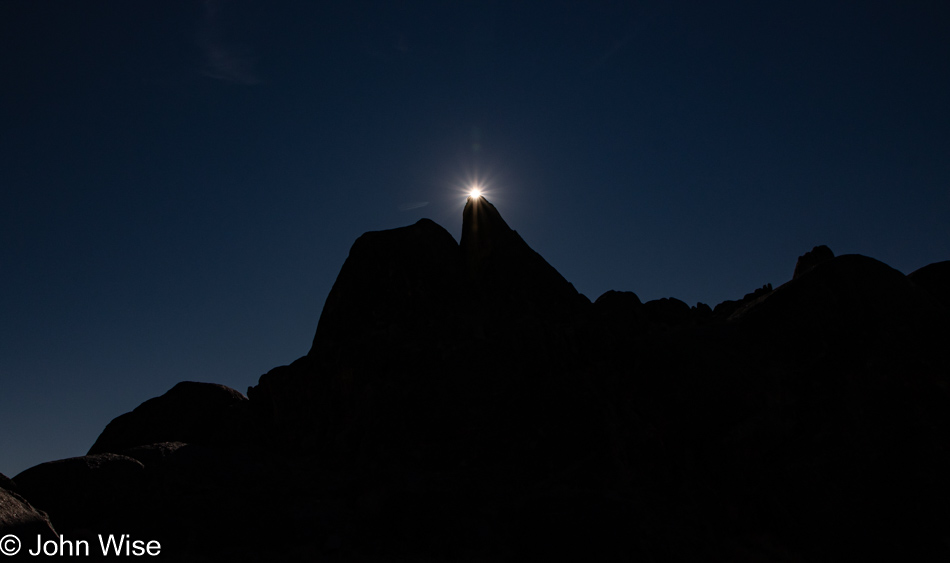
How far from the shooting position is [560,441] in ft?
83.1

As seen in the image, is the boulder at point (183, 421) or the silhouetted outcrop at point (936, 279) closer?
the silhouetted outcrop at point (936, 279)

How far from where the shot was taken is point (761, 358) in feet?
85.7

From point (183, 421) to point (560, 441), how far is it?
26050 mm

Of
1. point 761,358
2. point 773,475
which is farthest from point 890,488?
point 761,358

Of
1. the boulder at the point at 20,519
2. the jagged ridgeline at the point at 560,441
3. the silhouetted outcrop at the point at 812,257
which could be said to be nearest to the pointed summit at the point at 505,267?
the jagged ridgeline at the point at 560,441

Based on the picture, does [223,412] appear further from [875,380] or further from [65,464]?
[875,380]

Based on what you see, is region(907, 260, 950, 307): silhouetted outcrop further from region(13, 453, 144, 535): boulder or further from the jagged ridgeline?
region(13, 453, 144, 535): boulder

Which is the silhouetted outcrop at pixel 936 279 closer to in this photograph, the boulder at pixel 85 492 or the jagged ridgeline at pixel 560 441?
the jagged ridgeline at pixel 560 441

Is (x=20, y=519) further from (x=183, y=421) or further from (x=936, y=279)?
(x=936, y=279)

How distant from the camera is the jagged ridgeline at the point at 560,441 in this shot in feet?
62.1

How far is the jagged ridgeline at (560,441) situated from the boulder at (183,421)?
6.1 inches

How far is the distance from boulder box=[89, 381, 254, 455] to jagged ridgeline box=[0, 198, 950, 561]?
0.15 m

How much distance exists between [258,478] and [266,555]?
6.18m

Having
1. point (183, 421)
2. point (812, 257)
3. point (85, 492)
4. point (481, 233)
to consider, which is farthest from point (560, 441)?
point (183, 421)
